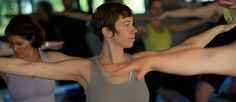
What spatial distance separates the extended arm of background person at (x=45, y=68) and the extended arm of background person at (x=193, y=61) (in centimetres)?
75

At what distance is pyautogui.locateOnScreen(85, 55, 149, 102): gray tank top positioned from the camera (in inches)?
80.5

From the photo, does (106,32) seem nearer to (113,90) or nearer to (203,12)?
(113,90)

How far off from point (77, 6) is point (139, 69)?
436 cm

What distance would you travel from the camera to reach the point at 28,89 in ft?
8.61

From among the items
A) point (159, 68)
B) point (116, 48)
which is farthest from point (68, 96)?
point (159, 68)

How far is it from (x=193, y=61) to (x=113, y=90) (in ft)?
2.57

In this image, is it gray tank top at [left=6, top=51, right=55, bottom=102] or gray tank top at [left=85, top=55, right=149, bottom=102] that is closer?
gray tank top at [left=85, top=55, right=149, bottom=102]

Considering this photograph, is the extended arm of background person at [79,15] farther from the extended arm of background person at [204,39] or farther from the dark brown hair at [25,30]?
the extended arm of background person at [204,39]

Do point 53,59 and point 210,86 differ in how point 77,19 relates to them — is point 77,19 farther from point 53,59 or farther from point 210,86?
point 53,59

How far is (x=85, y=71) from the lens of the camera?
2123mm

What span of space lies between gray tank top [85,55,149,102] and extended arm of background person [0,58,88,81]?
0.10 m

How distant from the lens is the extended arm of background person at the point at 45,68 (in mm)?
1955

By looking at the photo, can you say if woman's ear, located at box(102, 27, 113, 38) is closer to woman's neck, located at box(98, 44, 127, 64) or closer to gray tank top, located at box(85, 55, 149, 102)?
woman's neck, located at box(98, 44, 127, 64)

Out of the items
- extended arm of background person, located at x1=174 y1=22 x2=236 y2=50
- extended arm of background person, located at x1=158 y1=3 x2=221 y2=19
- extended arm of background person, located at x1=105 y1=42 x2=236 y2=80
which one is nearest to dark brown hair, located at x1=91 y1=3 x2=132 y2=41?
extended arm of background person, located at x1=174 y1=22 x2=236 y2=50
